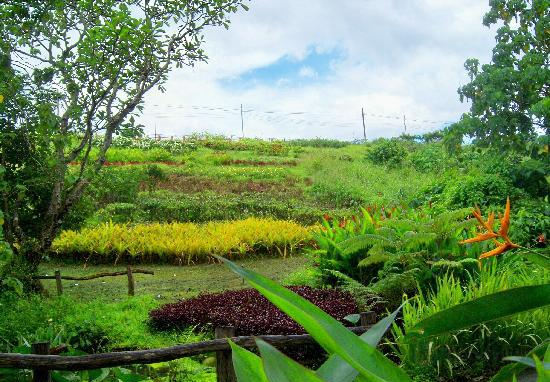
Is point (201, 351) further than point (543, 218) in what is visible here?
No

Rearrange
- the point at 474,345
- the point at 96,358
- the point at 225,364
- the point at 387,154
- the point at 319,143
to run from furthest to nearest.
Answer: the point at 319,143 → the point at 387,154 → the point at 474,345 → the point at 225,364 → the point at 96,358

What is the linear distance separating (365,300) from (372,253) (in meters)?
0.44

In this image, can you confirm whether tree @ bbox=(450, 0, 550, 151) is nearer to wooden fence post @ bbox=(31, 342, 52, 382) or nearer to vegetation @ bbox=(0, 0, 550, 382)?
vegetation @ bbox=(0, 0, 550, 382)

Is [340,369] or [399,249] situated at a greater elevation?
[340,369]

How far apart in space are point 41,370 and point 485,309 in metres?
2.53

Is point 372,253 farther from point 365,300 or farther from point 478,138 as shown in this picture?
point 478,138

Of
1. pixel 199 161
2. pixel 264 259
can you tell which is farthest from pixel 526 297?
pixel 199 161

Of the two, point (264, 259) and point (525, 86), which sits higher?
→ point (525, 86)

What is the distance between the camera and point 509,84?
1227 centimetres

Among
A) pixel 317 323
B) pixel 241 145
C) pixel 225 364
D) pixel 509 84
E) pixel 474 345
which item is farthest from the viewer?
pixel 241 145

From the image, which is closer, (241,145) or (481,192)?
(481,192)


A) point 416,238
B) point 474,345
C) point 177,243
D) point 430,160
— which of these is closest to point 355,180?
point 430,160

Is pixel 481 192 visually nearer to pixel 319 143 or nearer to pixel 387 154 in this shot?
pixel 387 154

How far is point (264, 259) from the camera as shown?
10.3 meters
